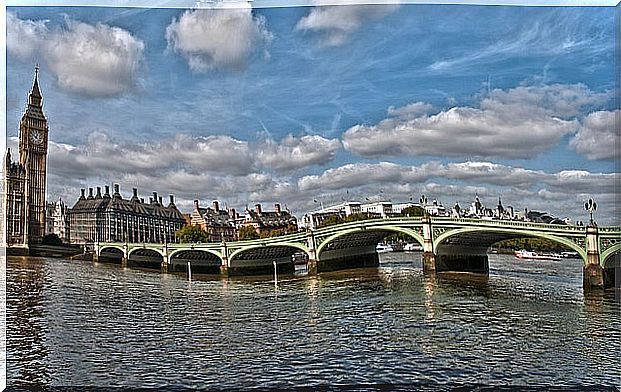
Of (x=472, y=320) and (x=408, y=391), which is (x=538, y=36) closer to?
(x=472, y=320)

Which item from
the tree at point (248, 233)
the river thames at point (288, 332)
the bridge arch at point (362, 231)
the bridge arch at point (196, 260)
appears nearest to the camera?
the river thames at point (288, 332)

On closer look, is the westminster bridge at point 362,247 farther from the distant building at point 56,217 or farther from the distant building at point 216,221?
the distant building at point 56,217

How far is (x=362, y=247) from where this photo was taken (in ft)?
53.0

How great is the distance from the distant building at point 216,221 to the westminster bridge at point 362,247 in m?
0.32

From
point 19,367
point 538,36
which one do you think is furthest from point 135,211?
point 538,36

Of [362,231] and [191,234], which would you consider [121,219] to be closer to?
[191,234]

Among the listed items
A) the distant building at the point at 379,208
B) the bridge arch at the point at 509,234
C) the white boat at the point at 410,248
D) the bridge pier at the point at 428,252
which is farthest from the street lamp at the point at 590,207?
the white boat at the point at 410,248

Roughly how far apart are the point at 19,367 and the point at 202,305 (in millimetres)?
3820

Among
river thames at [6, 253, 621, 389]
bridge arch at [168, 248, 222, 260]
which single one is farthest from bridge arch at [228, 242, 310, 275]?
river thames at [6, 253, 621, 389]

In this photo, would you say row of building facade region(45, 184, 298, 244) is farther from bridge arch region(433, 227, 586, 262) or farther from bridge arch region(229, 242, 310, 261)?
bridge arch region(433, 227, 586, 262)

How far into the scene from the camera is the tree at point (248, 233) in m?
11.7

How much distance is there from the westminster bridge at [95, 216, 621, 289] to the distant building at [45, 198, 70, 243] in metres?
0.73

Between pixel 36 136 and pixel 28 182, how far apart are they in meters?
0.74

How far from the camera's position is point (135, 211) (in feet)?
34.6
